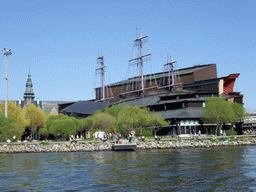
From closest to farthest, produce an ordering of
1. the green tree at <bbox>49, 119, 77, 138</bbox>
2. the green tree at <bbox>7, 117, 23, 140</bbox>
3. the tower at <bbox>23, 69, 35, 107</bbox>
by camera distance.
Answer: the green tree at <bbox>7, 117, 23, 140</bbox> < the green tree at <bbox>49, 119, 77, 138</bbox> < the tower at <bbox>23, 69, 35, 107</bbox>

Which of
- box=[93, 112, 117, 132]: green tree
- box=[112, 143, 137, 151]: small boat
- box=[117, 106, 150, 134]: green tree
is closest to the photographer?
box=[112, 143, 137, 151]: small boat

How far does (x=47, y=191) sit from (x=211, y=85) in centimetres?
6927

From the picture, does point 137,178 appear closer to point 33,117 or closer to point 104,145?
point 104,145

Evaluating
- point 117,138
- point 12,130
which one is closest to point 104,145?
point 117,138

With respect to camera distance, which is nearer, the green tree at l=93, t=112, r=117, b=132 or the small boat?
the small boat

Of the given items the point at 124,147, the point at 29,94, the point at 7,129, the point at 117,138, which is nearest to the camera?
the point at 124,147

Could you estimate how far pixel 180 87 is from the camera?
317ft

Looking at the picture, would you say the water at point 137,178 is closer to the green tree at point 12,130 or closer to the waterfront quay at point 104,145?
the waterfront quay at point 104,145

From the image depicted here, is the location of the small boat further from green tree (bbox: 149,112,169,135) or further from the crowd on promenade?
green tree (bbox: 149,112,169,135)

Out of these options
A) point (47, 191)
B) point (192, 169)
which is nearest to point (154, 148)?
point (192, 169)

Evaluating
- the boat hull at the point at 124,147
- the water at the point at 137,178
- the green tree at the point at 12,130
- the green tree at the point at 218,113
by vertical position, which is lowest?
the water at the point at 137,178

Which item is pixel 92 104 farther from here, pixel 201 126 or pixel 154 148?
pixel 154 148

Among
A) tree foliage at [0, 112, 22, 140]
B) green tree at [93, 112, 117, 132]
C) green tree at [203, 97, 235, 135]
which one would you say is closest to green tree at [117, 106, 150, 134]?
green tree at [93, 112, 117, 132]

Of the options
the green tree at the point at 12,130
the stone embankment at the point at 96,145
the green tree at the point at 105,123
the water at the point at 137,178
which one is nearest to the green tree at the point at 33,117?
the green tree at the point at 12,130
